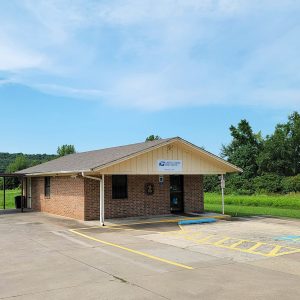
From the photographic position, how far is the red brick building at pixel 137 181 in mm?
18016

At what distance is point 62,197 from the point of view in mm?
20938

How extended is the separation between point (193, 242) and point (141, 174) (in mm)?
6485

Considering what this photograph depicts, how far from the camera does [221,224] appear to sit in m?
17.3

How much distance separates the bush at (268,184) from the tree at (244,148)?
5.71 metres

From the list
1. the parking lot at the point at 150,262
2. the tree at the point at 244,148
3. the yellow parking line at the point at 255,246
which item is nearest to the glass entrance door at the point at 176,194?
the parking lot at the point at 150,262

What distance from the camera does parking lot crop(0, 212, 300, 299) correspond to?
6.96 m

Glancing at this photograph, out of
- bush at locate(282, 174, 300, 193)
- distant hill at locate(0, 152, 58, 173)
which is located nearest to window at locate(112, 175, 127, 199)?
bush at locate(282, 174, 300, 193)

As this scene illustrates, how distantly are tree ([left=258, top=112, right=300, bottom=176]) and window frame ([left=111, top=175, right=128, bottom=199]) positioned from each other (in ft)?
119

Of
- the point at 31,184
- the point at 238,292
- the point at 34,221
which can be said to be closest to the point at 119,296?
the point at 238,292

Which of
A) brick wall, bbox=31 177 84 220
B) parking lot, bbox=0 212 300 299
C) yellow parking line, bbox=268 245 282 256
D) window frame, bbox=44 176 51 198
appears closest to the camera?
parking lot, bbox=0 212 300 299

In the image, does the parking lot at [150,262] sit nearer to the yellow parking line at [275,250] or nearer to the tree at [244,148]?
the yellow parking line at [275,250]

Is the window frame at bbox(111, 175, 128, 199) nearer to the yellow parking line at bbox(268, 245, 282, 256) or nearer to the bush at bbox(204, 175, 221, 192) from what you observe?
the yellow parking line at bbox(268, 245, 282, 256)

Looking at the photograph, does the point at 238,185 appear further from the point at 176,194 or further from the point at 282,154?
the point at 176,194

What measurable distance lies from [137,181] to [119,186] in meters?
1.00
